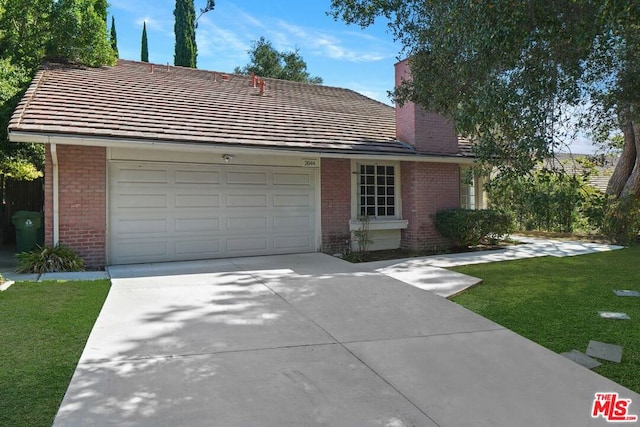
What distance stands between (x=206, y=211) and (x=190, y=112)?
2544 mm

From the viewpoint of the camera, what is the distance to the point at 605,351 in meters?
4.68

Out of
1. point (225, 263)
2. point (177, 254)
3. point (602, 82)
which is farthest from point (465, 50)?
point (177, 254)

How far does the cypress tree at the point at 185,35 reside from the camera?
27.1m

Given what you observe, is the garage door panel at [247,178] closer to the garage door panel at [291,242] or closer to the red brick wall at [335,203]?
the garage door panel at [291,242]

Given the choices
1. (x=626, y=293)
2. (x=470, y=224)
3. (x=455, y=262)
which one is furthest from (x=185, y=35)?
(x=626, y=293)

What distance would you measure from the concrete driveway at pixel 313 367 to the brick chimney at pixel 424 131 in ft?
21.9

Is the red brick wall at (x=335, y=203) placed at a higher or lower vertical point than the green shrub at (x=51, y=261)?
higher

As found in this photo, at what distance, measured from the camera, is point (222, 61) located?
29.4 m

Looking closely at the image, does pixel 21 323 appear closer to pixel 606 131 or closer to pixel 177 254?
pixel 177 254

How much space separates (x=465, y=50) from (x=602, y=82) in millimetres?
2967

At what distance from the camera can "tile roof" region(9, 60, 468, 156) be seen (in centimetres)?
903

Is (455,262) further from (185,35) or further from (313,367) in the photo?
(185,35)

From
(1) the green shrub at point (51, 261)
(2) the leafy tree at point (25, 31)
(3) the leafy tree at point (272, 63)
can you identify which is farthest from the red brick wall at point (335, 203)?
(3) the leafy tree at point (272, 63)

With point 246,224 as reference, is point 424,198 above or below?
above
